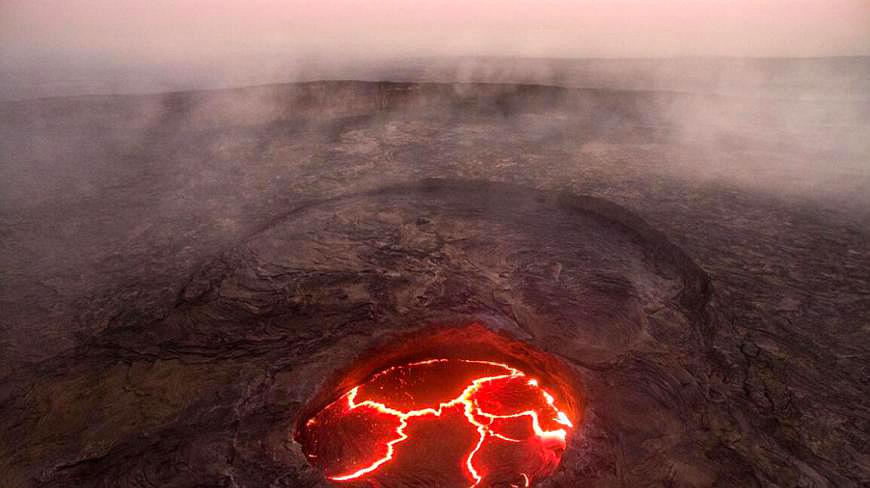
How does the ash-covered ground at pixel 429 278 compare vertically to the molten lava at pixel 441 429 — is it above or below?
above

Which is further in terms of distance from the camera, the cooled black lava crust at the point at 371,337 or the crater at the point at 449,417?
the crater at the point at 449,417

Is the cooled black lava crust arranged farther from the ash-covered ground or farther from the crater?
the crater

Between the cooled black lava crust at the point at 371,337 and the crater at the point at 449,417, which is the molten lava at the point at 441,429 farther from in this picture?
the cooled black lava crust at the point at 371,337

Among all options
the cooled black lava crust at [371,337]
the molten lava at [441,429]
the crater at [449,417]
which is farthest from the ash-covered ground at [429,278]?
the molten lava at [441,429]

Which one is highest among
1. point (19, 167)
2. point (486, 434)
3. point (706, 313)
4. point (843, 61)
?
point (843, 61)

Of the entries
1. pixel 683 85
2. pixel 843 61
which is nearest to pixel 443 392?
pixel 683 85

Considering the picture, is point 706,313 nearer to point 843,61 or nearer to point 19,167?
point 19,167

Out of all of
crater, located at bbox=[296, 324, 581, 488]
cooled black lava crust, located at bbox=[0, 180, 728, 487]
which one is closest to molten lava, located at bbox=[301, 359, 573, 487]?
crater, located at bbox=[296, 324, 581, 488]
